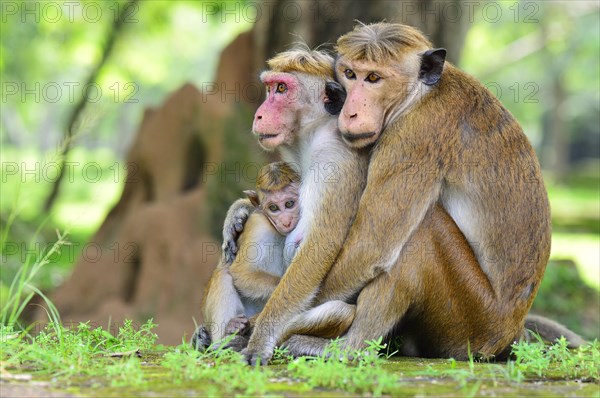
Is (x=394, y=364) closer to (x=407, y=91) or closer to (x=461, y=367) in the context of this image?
(x=461, y=367)

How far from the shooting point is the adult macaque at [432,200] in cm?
530

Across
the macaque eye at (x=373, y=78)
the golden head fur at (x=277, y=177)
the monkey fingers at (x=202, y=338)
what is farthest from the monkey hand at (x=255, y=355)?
the macaque eye at (x=373, y=78)

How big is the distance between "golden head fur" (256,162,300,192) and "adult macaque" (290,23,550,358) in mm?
811

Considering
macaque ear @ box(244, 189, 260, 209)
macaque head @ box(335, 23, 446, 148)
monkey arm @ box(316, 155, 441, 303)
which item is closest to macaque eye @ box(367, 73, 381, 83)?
macaque head @ box(335, 23, 446, 148)

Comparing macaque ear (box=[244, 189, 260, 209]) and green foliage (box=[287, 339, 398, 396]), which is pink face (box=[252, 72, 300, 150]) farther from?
green foliage (box=[287, 339, 398, 396])

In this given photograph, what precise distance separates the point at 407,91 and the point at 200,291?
699cm

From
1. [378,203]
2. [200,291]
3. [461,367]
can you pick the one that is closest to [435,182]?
[378,203]

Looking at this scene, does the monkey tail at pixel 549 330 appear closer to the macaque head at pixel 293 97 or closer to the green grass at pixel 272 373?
the green grass at pixel 272 373

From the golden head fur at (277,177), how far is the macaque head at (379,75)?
0.80 m

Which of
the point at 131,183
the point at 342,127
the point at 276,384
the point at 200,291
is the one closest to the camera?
the point at 276,384

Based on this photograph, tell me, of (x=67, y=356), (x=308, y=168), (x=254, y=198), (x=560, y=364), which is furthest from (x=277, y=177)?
(x=560, y=364)

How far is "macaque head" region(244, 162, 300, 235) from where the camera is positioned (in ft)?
19.9

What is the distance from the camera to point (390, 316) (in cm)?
529

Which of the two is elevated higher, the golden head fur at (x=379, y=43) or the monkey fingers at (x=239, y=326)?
the golden head fur at (x=379, y=43)
